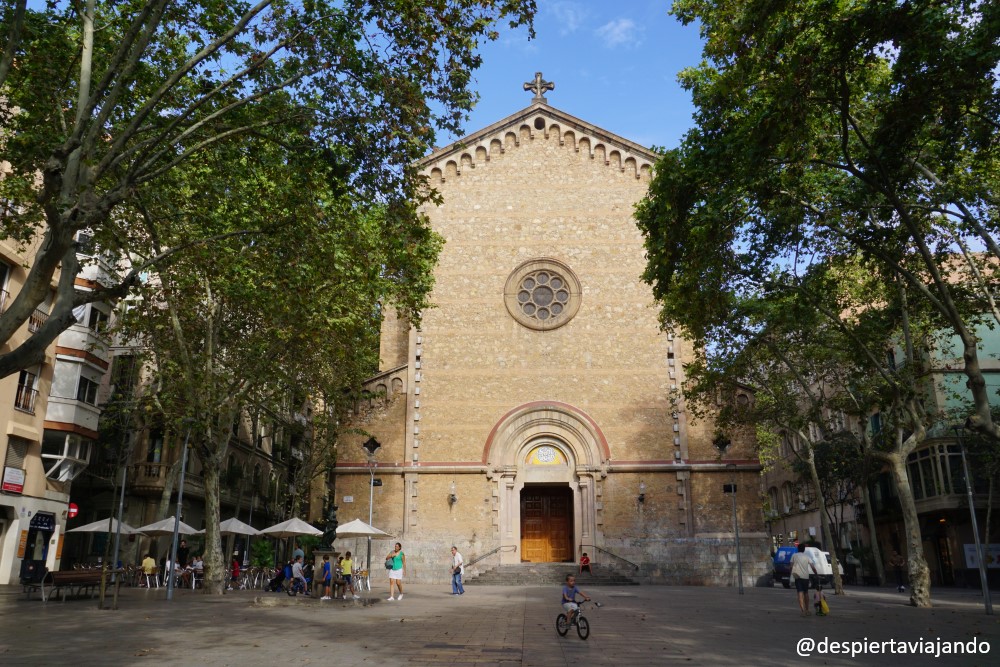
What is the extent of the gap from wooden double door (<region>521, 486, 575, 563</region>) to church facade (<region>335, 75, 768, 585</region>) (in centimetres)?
5

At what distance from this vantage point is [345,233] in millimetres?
13711

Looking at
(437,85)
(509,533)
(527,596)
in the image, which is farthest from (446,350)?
(437,85)

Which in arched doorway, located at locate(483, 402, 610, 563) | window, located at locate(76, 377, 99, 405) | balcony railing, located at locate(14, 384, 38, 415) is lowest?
arched doorway, located at locate(483, 402, 610, 563)

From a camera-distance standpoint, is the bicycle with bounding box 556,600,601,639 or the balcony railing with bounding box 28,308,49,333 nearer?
the bicycle with bounding box 556,600,601,639

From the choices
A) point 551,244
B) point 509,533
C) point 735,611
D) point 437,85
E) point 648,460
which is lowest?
point 735,611

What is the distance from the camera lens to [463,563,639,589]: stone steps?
25.4 metres

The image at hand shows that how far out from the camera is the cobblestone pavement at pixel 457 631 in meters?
9.39

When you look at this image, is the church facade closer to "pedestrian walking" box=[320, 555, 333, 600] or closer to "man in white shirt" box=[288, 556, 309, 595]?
"man in white shirt" box=[288, 556, 309, 595]

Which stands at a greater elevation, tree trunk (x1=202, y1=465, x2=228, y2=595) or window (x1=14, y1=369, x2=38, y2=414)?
window (x1=14, y1=369, x2=38, y2=414)

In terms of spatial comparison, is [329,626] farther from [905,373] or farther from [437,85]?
[905,373]

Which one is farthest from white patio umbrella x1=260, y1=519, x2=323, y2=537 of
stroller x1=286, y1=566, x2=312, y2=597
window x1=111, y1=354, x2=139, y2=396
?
window x1=111, y1=354, x2=139, y2=396

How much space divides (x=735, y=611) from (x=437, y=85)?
12.8 m

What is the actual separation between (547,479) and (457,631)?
15.5m

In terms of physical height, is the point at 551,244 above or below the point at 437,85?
above
